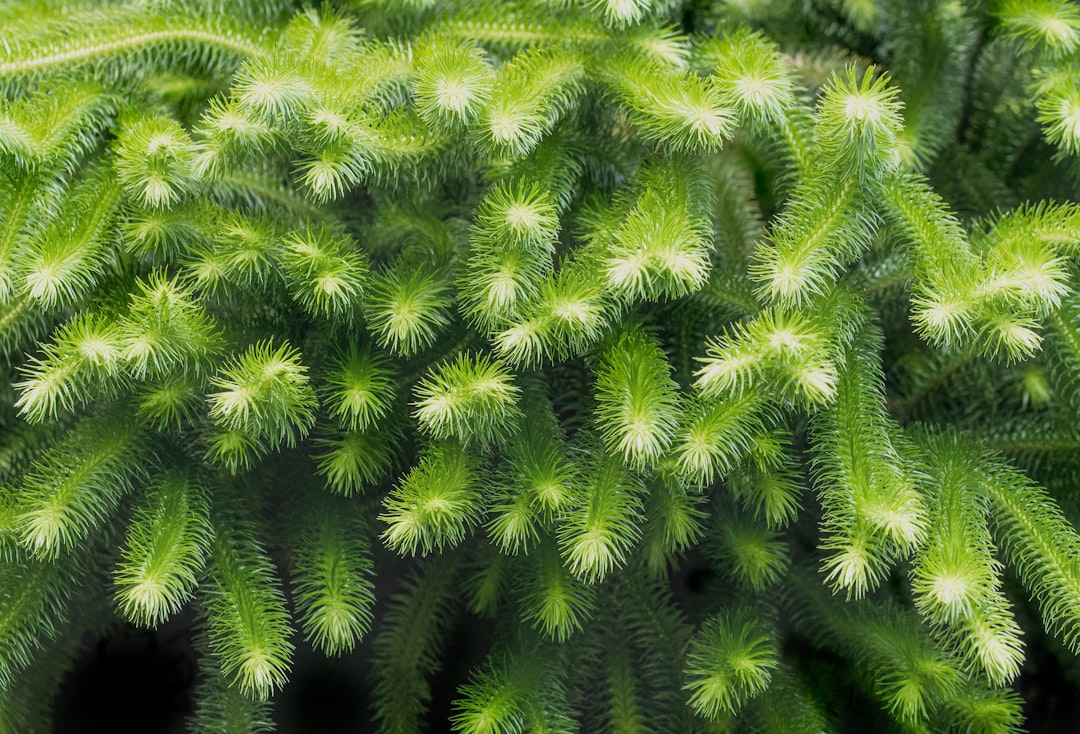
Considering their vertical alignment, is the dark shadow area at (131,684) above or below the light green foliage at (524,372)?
below

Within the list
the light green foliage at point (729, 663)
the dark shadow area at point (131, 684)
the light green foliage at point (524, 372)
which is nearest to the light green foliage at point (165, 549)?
the light green foliage at point (524, 372)

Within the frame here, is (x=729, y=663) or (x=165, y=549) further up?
(x=165, y=549)

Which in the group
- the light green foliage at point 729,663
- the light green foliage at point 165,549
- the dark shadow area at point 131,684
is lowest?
→ the dark shadow area at point 131,684

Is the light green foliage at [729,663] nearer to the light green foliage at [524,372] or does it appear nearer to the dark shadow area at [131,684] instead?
the light green foliage at [524,372]

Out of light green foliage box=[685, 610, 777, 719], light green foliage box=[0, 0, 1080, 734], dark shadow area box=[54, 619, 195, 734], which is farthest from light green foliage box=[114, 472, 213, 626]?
light green foliage box=[685, 610, 777, 719]

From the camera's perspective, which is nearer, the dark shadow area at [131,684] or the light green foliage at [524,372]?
the light green foliage at [524,372]

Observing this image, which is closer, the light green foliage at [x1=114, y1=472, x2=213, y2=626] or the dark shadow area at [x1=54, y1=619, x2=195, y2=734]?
the light green foliage at [x1=114, y1=472, x2=213, y2=626]

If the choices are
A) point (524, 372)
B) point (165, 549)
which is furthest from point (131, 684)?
point (524, 372)

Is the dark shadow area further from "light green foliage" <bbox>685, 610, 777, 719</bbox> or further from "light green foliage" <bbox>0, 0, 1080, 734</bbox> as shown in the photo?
"light green foliage" <bbox>685, 610, 777, 719</bbox>

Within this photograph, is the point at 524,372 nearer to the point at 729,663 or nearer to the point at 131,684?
the point at 729,663

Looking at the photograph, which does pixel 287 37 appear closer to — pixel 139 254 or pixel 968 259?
pixel 139 254
